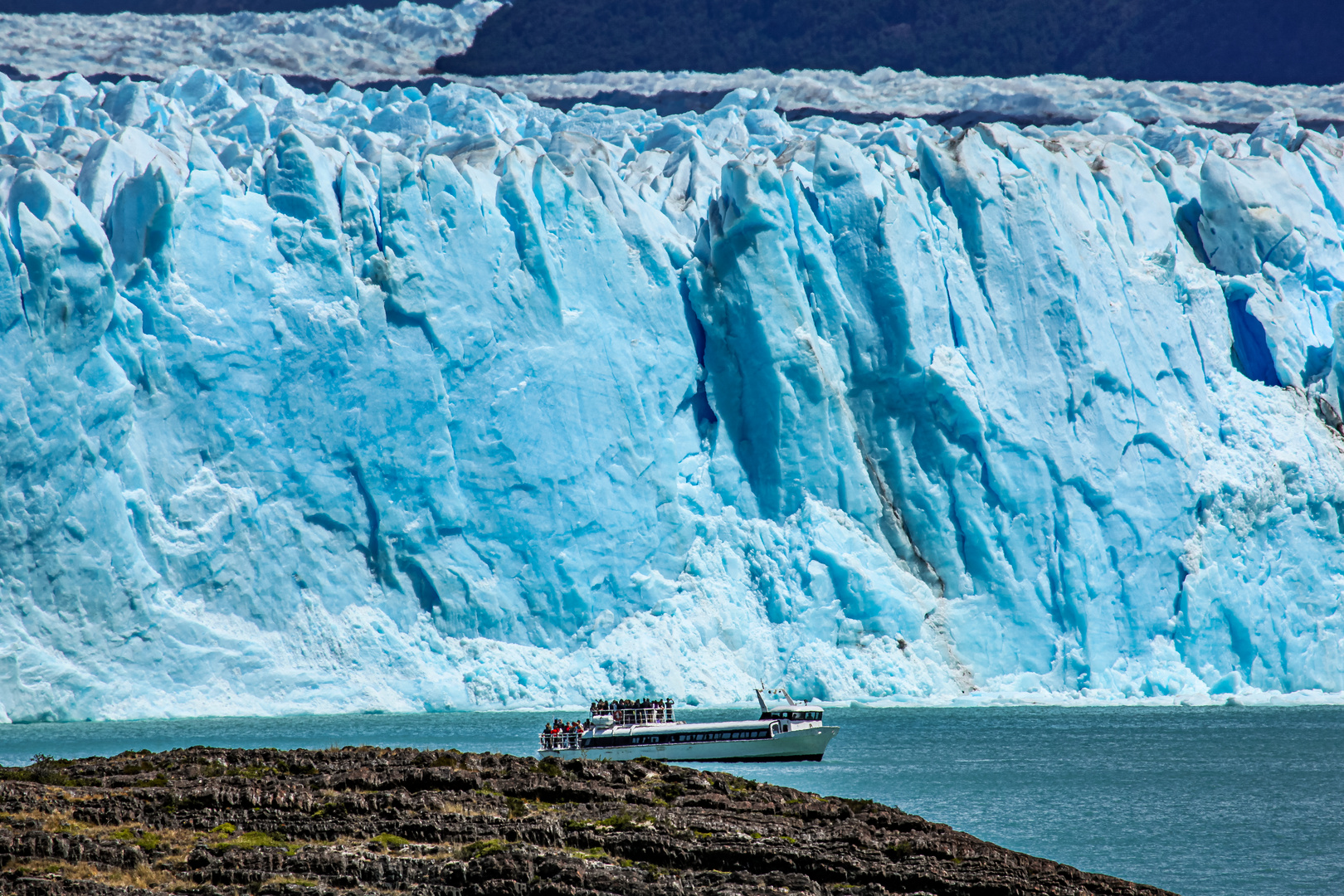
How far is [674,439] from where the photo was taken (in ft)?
132

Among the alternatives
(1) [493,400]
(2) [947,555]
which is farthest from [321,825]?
(2) [947,555]

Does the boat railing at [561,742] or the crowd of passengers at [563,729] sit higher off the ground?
the crowd of passengers at [563,729]

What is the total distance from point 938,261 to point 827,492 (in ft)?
26.3

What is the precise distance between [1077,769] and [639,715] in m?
9.75

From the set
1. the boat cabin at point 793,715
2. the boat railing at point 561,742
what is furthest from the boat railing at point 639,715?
the boat railing at point 561,742

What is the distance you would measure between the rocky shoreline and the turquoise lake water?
16.3 feet

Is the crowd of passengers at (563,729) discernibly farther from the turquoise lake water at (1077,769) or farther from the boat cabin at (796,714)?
the boat cabin at (796,714)

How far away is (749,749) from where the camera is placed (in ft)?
103

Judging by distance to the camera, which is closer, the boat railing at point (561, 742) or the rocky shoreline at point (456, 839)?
the rocky shoreline at point (456, 839)

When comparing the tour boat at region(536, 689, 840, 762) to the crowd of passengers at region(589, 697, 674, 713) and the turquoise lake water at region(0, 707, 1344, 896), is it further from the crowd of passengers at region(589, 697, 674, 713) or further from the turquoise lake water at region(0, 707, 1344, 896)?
the turquoise lake water at region(0, 707, 1344, 896)

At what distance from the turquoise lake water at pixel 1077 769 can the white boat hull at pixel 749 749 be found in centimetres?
70

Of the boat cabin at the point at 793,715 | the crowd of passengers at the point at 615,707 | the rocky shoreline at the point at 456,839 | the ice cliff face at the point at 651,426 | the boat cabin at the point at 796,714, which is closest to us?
the rocky shoreline at the point at 456,839

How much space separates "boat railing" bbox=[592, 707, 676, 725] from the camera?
105 ft

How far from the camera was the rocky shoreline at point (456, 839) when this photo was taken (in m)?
11.3
